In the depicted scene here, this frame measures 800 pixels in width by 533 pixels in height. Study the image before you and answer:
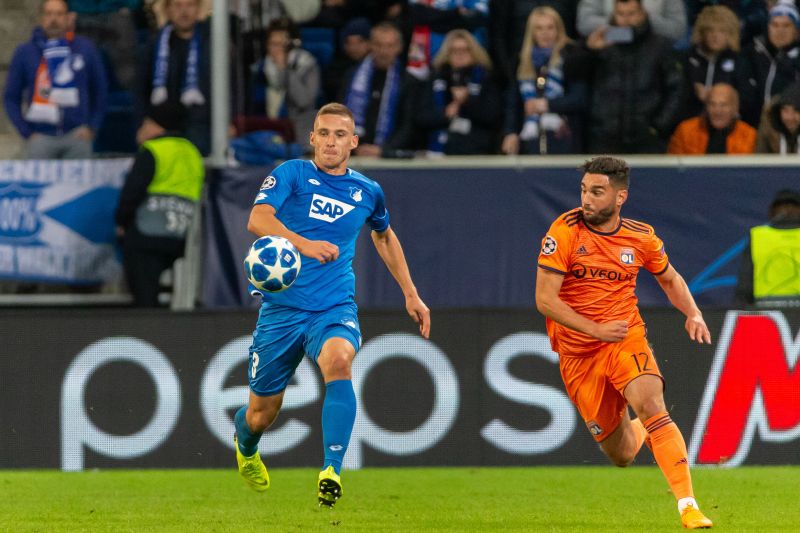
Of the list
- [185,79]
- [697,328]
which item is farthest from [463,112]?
[697,328]

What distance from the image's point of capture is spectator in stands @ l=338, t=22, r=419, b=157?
1327 cm

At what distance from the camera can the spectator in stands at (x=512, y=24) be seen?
13.4 meters

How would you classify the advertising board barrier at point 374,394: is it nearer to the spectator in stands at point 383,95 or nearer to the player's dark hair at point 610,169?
the spectator in stands at point 383,95

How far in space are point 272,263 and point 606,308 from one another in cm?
182

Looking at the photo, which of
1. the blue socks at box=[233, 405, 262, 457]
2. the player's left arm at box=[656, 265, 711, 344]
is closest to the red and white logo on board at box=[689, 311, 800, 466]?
the player's left arm at box=[656, 265, 711, 344]

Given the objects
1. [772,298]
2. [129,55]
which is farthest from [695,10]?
[129,55]

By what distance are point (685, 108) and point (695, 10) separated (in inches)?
42.4

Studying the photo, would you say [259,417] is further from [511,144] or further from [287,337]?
[511,144]

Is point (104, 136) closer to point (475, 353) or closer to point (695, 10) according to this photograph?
point (475, 353)

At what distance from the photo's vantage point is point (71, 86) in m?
13.3

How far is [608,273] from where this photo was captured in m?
7.79

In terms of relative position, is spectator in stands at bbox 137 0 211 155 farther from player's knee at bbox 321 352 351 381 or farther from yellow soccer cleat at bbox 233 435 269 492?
player's knee at bbox 321 352 351 381

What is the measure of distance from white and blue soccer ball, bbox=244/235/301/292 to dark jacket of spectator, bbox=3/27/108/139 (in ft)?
21.0

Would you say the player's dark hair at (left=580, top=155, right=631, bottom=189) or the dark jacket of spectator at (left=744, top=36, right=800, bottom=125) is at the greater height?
the dark jacket of spectator at (left=744, top=36, right=800, bottom=125)
